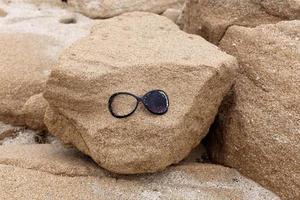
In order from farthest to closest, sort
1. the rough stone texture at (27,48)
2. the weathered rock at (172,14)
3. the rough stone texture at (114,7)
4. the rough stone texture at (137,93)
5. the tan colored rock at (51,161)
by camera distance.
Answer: the rough stone texture at (114,7)
the weathered rock at (172,14)
the rough stone texture at (27,48)
the tan colored rock at (51,161)
the rough stone texture at (137,93)

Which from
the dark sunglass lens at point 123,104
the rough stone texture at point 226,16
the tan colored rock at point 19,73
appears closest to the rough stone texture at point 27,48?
the tan colored rock at point 19,73

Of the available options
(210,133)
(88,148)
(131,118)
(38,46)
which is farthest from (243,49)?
(38,46)

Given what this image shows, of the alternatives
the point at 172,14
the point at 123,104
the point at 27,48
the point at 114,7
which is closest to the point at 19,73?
the point at 27,48

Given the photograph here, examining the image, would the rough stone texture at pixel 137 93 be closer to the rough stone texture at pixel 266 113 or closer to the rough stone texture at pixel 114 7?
the rough stone texture at pixel 266 113

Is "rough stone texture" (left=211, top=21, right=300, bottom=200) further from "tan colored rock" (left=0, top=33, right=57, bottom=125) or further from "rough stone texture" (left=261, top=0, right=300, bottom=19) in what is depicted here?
"tan colored rock" (left=0, top=33, right=57, bottom=125)

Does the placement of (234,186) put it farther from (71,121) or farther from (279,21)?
(279,21)

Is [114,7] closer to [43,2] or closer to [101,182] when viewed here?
[43,2]

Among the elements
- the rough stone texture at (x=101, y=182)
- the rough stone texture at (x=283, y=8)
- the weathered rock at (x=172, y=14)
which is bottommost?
the weathered rock at (x=172, y=14)
